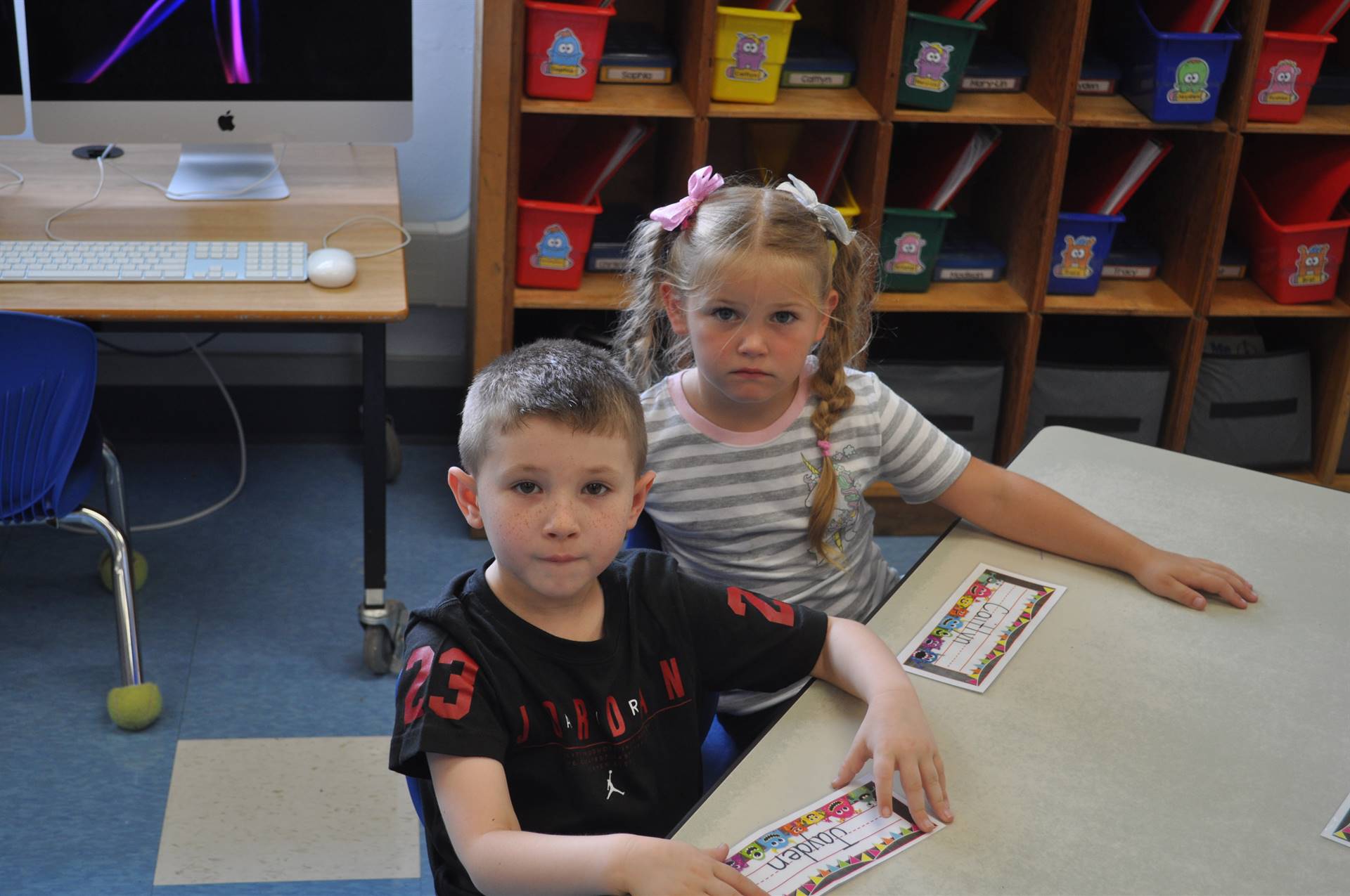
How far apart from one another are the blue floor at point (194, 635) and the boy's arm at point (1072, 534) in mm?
910

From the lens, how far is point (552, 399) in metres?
1.11

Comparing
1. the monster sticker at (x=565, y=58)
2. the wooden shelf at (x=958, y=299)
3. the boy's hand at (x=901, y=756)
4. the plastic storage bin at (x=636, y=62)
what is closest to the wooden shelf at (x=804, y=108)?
the plastic storage bin at (x=636, y=62)

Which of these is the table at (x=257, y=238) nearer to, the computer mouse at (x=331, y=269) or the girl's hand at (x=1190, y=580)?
the computer mouse at (x=331, y=269)

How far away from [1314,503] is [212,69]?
1766 mm

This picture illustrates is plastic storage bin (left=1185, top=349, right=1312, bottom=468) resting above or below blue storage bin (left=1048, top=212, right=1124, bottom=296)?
below

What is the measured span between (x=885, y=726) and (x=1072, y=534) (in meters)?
0.42

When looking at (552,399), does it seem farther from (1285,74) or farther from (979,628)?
(1285,74)

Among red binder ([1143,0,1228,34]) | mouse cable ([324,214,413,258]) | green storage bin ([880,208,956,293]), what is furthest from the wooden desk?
red binder ([1143,0,1228,34])

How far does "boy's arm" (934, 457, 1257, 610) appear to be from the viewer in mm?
1343

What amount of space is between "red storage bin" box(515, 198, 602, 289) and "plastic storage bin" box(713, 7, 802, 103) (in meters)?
0.32

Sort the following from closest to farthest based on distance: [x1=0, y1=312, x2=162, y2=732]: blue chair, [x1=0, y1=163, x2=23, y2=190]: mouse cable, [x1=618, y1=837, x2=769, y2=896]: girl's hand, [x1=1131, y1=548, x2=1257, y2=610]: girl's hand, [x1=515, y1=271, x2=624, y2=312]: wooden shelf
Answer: [x1=618, y1=837, x2=769, y2=896]: girl's hand → [x1=1131, y1=548, x2=1257, y2=610]: girl's hand → [x1=0, y1=312, x2=162, y2=732]: blue chair → [x1=0, y1=163, x2=23, y2=190]: mouse cable → [x1=515, y1=271, x2=624, y2=312]: wooden shelf

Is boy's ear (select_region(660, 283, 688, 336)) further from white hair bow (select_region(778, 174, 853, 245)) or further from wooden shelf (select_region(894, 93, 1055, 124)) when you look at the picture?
wooden shelf (select_region(894, 93, 1055, 124))

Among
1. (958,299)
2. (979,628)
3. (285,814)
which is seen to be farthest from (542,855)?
(958,299)

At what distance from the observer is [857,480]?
1509mm
